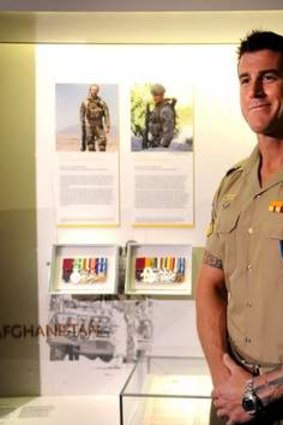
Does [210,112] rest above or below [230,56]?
below

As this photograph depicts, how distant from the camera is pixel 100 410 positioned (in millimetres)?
2047

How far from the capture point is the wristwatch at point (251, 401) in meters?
1.30

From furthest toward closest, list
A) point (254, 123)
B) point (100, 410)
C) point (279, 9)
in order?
point (100, 410)
point (279, 9)
point (254, 123)

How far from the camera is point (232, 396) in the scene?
1.35 metres

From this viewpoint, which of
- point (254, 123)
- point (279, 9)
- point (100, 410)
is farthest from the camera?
point (100, 410)

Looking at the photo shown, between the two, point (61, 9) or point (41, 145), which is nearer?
point (61, 9)

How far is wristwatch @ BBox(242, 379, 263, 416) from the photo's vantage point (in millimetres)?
1296

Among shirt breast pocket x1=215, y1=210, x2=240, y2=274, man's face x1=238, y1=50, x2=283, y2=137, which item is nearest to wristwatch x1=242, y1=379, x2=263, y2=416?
shirt breast pocket x1=215, y1=210, x2=240, y2=274

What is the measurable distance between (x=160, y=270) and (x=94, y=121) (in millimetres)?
578

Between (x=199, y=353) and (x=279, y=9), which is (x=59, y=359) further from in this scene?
(x=279, y=9)

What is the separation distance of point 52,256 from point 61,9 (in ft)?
2.77

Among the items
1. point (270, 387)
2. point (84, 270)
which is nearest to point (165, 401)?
point (270, 387)

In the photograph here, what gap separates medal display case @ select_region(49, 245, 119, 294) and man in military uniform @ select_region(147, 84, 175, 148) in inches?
16.0

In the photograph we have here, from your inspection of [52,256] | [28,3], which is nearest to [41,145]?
[52,256]
